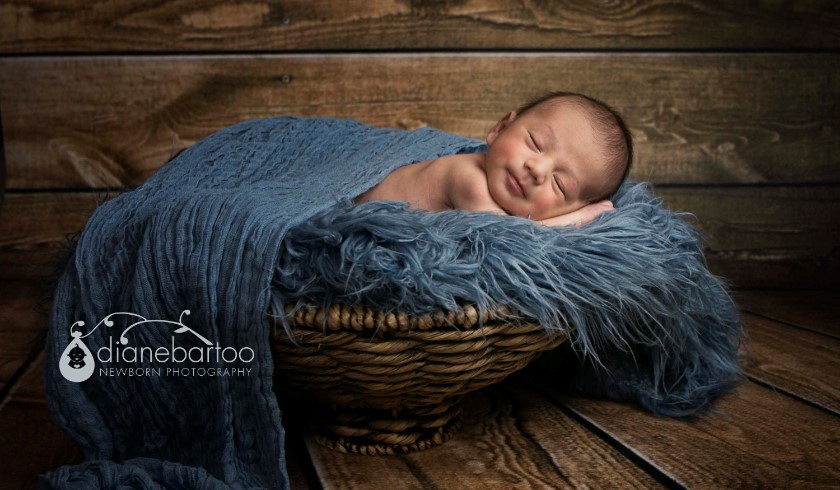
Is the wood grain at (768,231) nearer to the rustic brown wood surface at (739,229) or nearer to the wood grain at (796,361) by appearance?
the rustic brown wood surface at (739,229)

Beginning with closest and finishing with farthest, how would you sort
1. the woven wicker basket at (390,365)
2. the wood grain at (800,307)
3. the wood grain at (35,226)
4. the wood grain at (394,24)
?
the woven wicker basket at (390,365) → the wood grain at (800,307) → the wood grain at (394,24) → the wood grain at (35,226)

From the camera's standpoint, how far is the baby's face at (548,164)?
3.99 feet

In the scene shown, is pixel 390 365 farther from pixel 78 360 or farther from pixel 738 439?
pixel 738 439

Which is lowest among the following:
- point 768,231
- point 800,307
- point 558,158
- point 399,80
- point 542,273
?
point 800,307

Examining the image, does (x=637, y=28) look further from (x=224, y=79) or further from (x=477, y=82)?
(x=224, y=79)

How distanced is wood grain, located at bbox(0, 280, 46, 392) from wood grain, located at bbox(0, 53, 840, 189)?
24cm

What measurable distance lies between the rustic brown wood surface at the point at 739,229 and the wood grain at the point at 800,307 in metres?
0.06

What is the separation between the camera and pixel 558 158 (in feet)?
3.99

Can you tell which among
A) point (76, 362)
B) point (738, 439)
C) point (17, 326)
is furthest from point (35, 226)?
point (738, 439)

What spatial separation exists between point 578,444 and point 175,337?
516 mm

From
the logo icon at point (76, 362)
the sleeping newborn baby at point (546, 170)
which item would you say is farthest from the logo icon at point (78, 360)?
the sleeping newborn baby at point (546, 170)

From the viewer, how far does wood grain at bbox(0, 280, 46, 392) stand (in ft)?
4.47

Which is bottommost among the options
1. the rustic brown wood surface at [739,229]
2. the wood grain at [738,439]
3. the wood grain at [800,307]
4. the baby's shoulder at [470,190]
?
the wood grain at [800,307]

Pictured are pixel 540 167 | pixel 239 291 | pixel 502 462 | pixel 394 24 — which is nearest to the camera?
pixel 239 291
